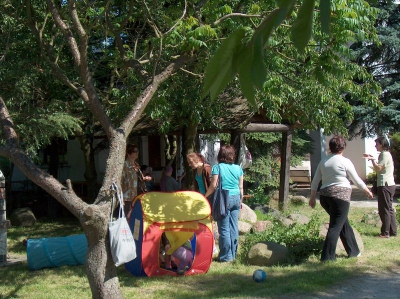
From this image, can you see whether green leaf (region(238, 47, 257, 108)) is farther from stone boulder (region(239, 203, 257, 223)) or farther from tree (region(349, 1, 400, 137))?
tree (region(349, 1, 400, 137))

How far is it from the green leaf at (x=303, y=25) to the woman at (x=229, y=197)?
19.6ft

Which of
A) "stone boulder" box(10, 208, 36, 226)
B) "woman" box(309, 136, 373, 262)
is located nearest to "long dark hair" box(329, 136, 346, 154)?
"woman" box(309, 136, 373, 262)

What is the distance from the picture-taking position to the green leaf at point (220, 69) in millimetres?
1803

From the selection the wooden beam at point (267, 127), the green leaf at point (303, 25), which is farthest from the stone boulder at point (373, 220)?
the green leaf at point (303, 25)

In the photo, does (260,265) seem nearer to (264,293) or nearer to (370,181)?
(264,293)

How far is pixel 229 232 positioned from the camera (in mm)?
7855

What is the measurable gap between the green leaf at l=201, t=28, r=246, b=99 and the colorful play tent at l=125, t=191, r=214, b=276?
5512 millimetres

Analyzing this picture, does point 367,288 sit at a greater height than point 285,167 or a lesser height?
lesser

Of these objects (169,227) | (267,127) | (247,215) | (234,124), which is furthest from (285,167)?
(169,227)

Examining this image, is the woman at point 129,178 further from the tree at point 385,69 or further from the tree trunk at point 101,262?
the tree at point 385,69

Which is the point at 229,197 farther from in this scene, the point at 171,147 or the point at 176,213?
the point at 171,147

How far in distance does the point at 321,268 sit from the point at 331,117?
3.65 metres

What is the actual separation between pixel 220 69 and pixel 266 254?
19.9 feet

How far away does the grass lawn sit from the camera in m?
6.34
